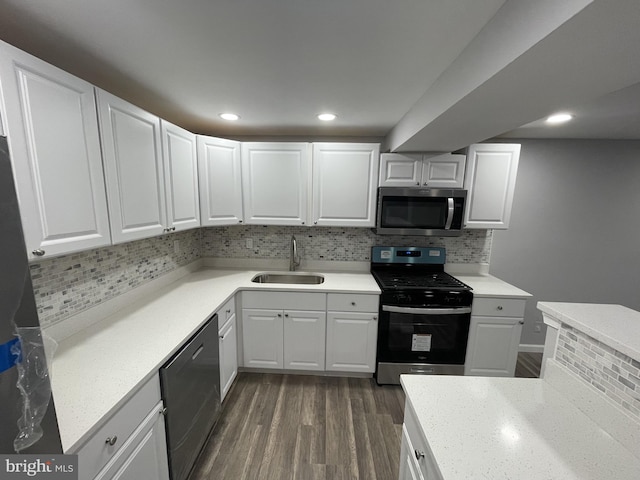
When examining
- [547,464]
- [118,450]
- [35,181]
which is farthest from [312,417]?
[35,181]

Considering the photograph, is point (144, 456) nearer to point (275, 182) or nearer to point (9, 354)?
point (9, 354)

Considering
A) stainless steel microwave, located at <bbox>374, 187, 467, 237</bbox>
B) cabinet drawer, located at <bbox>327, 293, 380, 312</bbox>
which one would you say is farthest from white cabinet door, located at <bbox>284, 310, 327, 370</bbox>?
stainless steel microwave, located at <bbox>374, 187, 467, 237</bbox>

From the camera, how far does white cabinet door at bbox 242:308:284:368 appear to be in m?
2.23

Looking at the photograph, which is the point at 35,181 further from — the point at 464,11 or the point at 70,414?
the point at 464,11

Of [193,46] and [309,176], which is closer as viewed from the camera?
[193,46]

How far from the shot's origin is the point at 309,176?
7.66ft

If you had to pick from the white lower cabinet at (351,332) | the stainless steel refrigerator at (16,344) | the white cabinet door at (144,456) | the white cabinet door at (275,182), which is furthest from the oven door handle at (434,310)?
the stainless steel refrigerator at (16,344)

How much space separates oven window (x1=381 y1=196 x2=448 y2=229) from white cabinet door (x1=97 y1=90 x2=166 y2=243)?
1.78m

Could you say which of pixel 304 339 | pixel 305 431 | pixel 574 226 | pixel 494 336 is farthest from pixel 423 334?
pixel 574 226

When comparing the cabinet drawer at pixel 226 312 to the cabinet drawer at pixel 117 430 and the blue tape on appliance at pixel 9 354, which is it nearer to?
the cabinet drawer at pixel 117 430

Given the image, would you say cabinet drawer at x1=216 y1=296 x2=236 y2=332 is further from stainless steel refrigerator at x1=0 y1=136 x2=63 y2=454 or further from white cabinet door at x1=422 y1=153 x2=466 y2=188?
white cabinet door at x1=422 y1=153 x2=466 y2=188

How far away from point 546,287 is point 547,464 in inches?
109

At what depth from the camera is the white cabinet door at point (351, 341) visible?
2197 millimetres

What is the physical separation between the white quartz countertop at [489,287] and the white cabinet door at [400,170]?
106cm
